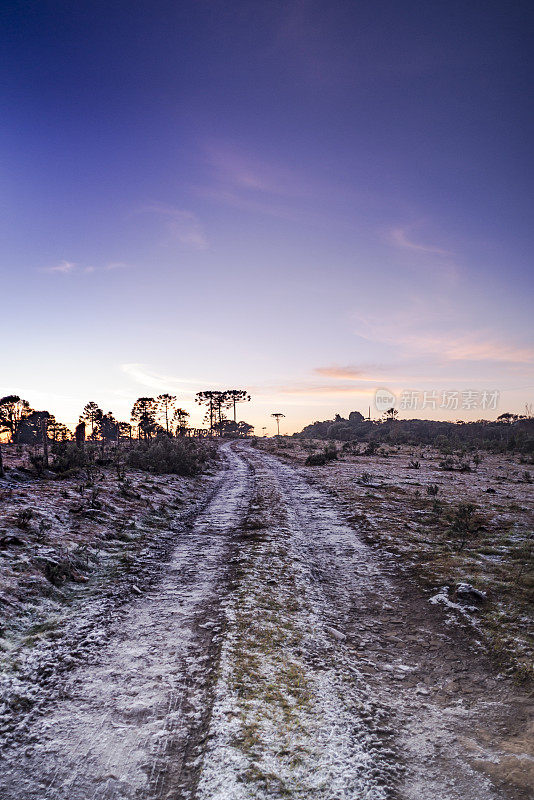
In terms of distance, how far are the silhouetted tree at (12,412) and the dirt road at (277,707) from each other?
1507 inches

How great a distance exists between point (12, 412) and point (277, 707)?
44.5 meters

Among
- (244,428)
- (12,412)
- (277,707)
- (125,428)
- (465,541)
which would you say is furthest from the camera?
(244,428)

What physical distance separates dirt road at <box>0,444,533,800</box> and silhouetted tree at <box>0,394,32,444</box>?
38.3 metres

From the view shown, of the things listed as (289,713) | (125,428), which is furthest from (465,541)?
(125,428)

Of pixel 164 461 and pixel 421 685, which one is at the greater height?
pixel 164 461

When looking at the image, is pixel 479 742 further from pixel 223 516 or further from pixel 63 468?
pixel 63 468

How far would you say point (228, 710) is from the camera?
383 centimetres

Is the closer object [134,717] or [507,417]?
[134,717]

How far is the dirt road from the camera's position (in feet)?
10.3

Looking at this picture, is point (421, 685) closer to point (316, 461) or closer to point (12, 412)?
point (316, 461)

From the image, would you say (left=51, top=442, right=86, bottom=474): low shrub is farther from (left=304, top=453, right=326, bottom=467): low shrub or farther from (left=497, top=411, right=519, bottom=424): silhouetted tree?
(left=497, top=411, right=519, bottom=424): silhouetted tree

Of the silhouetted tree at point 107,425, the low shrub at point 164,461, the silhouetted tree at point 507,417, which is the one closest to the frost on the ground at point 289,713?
the low shrub at point 164,461

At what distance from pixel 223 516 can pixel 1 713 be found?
9079 mm

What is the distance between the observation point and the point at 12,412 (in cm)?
3962
